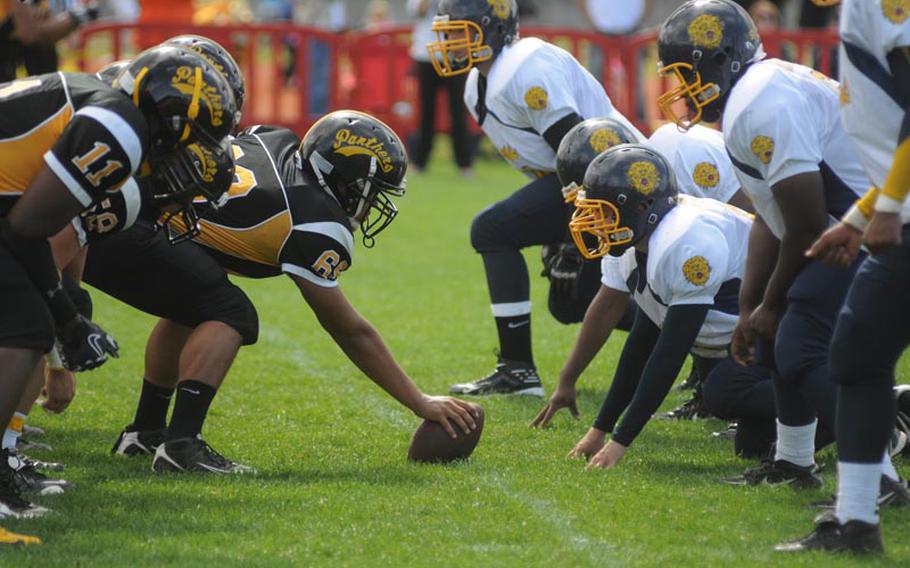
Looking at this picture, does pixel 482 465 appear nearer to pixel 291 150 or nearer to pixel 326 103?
pixel 291 150

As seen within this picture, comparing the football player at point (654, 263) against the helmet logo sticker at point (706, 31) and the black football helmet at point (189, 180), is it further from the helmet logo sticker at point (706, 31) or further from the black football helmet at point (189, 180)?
the black football helmet at point (189, 180)

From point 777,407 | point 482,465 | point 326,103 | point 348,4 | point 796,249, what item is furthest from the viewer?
point 348,4

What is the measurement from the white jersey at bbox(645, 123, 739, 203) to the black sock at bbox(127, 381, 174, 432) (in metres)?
2.38

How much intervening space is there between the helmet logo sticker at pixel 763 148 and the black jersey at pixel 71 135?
1898mm

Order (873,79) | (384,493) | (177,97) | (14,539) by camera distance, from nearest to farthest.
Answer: (873,79) < (14,539) < (177,97) < (384,493)

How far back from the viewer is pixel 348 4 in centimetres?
2838

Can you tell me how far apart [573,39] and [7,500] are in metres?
12.5

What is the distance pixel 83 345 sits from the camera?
436 centimetres

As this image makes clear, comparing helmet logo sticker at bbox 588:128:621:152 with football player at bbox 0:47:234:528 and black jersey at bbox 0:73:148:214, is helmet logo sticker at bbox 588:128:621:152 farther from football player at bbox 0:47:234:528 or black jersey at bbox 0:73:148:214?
black jersey at bbox 0:73:148:214

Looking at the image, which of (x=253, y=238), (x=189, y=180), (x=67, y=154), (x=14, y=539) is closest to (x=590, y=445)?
(x=253, y=238)

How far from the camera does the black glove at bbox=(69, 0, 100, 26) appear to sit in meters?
10.4

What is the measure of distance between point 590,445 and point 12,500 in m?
2.16

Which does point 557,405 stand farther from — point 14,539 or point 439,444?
point 14,539

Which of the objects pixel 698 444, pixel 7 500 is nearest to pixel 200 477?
pixel 7 500
